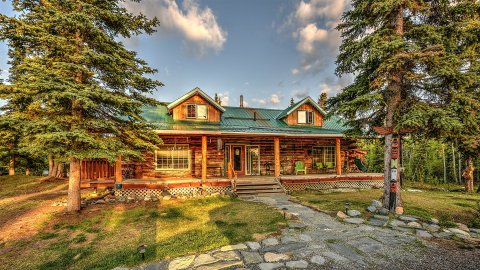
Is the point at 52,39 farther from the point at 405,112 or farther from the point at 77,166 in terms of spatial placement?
the point at 405,112

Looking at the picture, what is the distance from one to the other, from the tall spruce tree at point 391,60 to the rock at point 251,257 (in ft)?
19.6

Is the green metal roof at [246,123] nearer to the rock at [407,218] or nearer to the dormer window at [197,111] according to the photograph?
the dormer window at [197,111]

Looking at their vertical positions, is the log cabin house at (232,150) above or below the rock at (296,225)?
above

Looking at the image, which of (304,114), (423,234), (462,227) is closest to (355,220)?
(423,234)

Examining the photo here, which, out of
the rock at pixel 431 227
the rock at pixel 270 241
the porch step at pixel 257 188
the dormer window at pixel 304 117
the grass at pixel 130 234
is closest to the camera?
the grass at pixel 130 234

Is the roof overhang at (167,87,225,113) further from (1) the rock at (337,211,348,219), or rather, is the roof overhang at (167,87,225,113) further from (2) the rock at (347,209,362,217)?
(2) the rock at (347,209,362,217)

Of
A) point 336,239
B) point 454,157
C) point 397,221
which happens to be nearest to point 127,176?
point 336,239

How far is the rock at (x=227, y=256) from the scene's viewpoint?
4523mm

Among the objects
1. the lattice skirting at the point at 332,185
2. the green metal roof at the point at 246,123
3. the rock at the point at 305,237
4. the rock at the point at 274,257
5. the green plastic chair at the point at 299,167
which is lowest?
the lattice skirting at the point at 332,185

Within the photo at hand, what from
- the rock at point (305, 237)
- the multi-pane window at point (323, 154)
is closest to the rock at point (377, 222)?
the rock at point (305, 237)

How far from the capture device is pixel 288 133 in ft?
43.7

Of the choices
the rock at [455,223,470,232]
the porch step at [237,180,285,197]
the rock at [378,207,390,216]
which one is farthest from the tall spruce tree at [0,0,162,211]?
the rock at [455,223,470,232]

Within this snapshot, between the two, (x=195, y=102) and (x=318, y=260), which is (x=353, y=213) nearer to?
(x=318, y=260)

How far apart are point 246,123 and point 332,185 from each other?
283 inches
